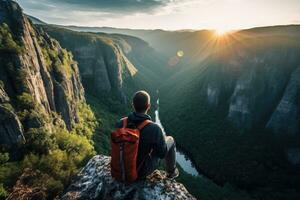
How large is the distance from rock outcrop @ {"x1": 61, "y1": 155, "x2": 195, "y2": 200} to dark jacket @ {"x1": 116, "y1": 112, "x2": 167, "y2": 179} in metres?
0.35

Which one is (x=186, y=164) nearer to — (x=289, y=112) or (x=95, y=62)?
(x=289, y=112)

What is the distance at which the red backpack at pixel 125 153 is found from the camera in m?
7.38

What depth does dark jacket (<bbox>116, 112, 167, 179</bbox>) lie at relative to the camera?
25.7 ft

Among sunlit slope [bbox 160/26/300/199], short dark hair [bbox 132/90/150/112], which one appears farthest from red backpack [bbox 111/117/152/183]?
sunlit slope [bbox 160/26/300/199]

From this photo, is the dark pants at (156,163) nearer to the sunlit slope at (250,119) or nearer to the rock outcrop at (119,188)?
the rock outcrop at (119,188)

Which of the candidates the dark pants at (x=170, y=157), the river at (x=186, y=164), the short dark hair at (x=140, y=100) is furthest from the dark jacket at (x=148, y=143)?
the river at (x=186, y=164)

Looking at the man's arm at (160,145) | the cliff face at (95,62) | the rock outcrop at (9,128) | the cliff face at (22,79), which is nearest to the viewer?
the man's arm at (160,145)

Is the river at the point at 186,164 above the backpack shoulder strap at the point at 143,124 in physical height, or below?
below

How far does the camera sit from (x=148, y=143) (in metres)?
7.85

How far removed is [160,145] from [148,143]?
13.5 inches

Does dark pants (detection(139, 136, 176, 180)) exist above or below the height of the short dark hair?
below

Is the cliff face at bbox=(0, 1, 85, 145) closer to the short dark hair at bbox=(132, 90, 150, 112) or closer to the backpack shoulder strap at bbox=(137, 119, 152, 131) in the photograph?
the short dark hair at bbox=(132, 90, 150, 112)

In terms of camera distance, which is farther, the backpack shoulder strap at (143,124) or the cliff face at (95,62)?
the cliff face at (95,62)

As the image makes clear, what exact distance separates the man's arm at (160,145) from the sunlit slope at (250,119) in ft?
181
